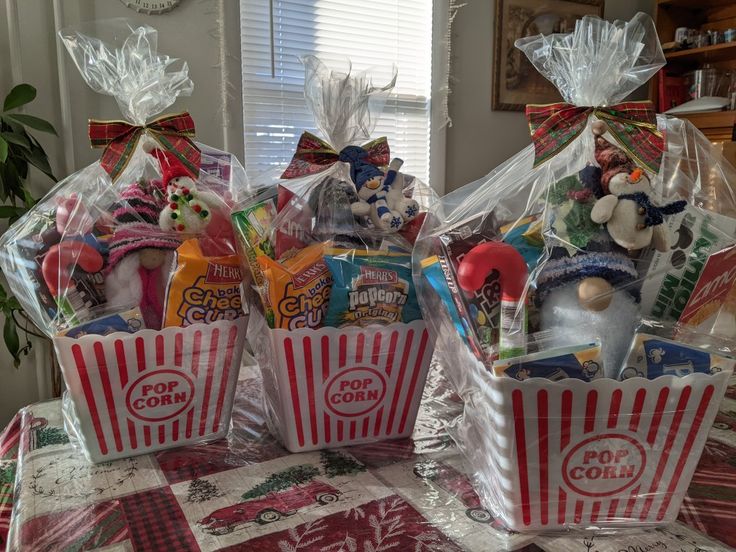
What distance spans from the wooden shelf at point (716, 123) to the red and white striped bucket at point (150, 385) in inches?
112

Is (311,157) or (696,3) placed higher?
(696,3)

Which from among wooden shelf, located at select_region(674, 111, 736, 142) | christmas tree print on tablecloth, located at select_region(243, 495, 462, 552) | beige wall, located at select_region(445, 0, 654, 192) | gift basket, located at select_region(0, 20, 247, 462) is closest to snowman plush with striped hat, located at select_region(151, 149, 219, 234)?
gift basket, located at select_region(0, 20, 247, 462)

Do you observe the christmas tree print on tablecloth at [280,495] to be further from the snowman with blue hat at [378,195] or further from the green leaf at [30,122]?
the green leaf at [30,122]

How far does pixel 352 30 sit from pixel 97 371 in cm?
238

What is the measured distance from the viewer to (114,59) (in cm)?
83

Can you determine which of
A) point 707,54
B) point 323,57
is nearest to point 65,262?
point 323,57

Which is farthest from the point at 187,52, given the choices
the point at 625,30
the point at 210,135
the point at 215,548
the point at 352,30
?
the point at 215,548

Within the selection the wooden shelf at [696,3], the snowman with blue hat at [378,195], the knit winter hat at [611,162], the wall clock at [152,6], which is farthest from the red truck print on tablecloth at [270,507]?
the wooden shelf at [696,3]

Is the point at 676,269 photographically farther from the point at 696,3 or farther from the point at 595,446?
the point at 696,3

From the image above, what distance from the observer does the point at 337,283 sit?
2.13ft

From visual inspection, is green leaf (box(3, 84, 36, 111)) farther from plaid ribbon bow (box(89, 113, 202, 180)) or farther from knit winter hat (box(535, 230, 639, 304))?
knit winter hat (box(535, 230, 639, 304))

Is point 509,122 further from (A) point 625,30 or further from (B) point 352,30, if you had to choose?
(A) point 625,30

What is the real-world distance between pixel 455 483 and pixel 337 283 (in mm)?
260

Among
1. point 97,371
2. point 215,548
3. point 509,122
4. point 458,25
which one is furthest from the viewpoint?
point 509,122
